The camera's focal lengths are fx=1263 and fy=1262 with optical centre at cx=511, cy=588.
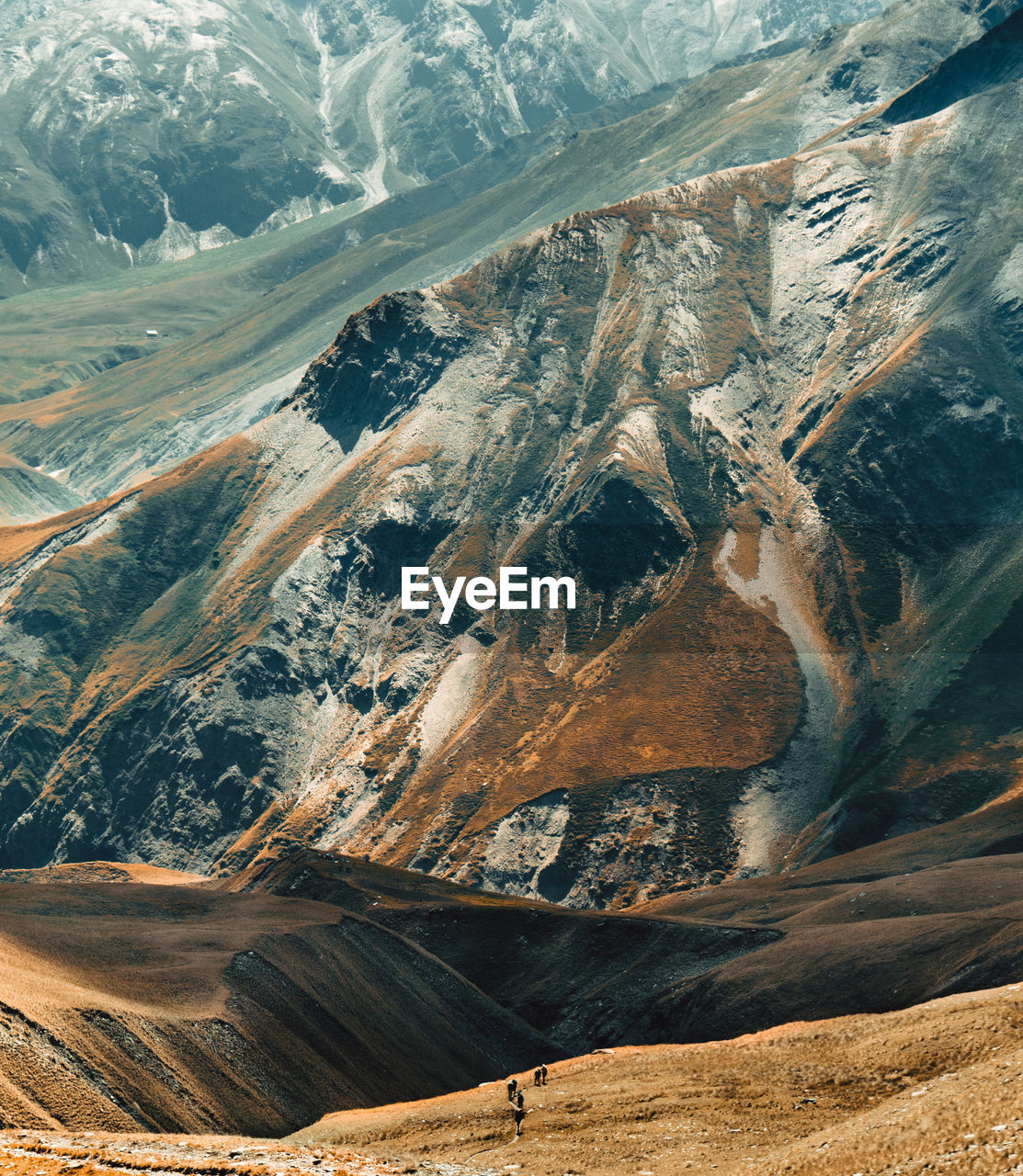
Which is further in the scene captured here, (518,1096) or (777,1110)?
(518,1096)

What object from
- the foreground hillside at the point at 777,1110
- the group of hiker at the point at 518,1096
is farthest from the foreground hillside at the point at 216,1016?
the group of hiker at the point at 518,1096

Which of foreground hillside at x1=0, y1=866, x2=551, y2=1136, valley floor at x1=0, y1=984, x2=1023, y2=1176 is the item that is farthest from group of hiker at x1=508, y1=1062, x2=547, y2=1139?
foreground hillside at x1=0, y1=866, x2=551, y2=1136

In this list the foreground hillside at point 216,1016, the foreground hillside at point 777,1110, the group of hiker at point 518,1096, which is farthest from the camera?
the foreground hillside at point 216,1016

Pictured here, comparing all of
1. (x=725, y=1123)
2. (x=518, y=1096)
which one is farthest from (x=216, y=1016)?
(x=725, y=1123)

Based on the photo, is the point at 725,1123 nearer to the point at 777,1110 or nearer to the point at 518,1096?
the point at 777,1110

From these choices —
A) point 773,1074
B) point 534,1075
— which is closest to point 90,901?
point 534,1075

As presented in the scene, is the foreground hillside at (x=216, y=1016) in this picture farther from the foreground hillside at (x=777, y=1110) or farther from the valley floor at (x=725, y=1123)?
the foreground hillside at (x=777, y=1110)
